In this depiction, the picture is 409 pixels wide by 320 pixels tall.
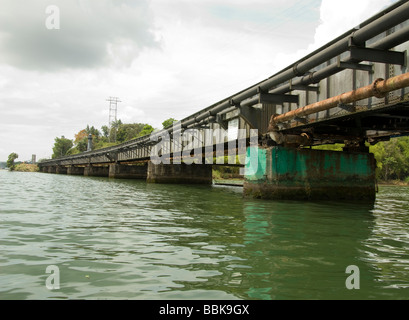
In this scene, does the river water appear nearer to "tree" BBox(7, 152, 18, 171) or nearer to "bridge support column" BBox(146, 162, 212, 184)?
"bridge support column" BBox(146, 162, 212, 184)

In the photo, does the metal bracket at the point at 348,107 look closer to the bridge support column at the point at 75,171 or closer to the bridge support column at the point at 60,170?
the bridge support column at the point at 75,171

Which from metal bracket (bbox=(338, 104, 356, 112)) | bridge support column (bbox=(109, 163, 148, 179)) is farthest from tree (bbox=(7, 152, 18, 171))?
metal bracket (bbox=(338, 104, 356, 112))

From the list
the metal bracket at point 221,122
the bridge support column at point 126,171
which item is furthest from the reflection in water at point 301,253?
the bridge support column at point 126,171

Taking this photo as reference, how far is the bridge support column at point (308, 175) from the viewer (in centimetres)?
1834

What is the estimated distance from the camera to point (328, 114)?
650 inches

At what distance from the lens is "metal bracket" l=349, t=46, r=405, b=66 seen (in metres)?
11.9

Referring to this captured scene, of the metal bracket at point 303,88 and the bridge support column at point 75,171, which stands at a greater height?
the metal bracket at point 303,88

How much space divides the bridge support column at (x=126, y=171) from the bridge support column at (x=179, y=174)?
21.1 metres

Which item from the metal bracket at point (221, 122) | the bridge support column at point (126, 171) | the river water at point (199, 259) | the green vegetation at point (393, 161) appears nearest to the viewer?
the river water at point (199, 259)

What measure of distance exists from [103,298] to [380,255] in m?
5.39

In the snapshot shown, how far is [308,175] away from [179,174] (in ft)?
Result: 113

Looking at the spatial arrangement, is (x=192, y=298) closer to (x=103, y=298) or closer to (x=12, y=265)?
(x=103, y=298)

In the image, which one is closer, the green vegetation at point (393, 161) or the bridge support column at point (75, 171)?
the green vegetation at point (393, 161)
